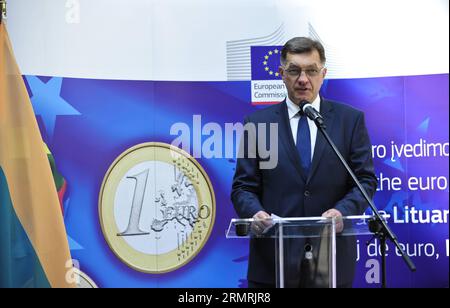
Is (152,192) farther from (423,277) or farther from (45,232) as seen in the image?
(423,277)

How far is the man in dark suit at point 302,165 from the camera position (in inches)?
141

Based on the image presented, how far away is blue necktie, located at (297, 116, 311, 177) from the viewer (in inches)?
148

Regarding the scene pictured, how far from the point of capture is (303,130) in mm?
3854

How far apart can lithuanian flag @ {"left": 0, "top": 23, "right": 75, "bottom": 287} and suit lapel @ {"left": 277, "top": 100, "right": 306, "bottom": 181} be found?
137 cm

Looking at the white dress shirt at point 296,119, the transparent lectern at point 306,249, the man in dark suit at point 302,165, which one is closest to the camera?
the transparent lectern at point 306,249

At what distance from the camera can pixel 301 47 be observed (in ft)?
12.9

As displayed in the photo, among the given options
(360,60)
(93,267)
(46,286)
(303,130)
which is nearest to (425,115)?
(360,60)

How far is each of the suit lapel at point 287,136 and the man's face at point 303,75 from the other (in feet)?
0.30

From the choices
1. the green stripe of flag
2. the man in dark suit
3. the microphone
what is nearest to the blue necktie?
the man in dark suit

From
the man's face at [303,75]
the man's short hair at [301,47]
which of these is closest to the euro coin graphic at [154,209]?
the man's face at [303,75]

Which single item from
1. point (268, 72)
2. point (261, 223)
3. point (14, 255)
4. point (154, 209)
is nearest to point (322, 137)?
point (268, 72)

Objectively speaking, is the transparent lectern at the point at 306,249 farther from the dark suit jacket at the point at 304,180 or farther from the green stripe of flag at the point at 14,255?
the green stripe of flag at the point at 14,255

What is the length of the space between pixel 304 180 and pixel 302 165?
0.09m

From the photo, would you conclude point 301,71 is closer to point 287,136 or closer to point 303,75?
point 303,75
